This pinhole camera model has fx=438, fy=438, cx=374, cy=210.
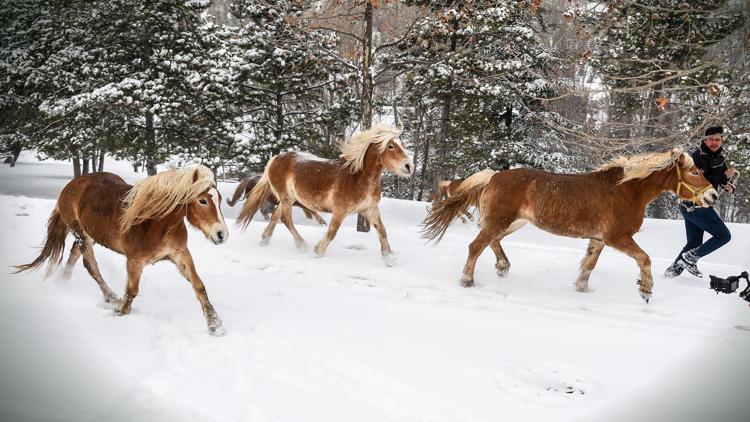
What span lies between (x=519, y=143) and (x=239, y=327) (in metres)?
14.5

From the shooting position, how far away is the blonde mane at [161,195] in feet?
12.9

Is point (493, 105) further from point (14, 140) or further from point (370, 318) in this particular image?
point (14, 140)

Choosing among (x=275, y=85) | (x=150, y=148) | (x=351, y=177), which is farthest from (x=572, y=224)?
(x=150, y=148)

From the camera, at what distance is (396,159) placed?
6613 millimetres

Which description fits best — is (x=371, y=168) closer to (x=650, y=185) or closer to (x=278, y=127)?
(x=650, y=185)

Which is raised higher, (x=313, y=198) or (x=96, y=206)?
(x=96, y=206)

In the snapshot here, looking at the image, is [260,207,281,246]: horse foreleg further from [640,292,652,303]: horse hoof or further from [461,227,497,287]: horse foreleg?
[640,292,652,303]: horse hoof

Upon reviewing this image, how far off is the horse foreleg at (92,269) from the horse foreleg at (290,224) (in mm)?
3268

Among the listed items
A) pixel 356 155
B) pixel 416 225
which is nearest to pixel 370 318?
pixel 356 155

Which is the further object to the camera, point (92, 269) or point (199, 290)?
point (92, 269)

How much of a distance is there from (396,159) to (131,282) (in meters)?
3.91

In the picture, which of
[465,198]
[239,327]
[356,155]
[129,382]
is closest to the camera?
[129,382]

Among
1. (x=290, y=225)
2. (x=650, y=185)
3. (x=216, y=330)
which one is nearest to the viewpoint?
(x=216, y=330)

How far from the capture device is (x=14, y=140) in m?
16.6
